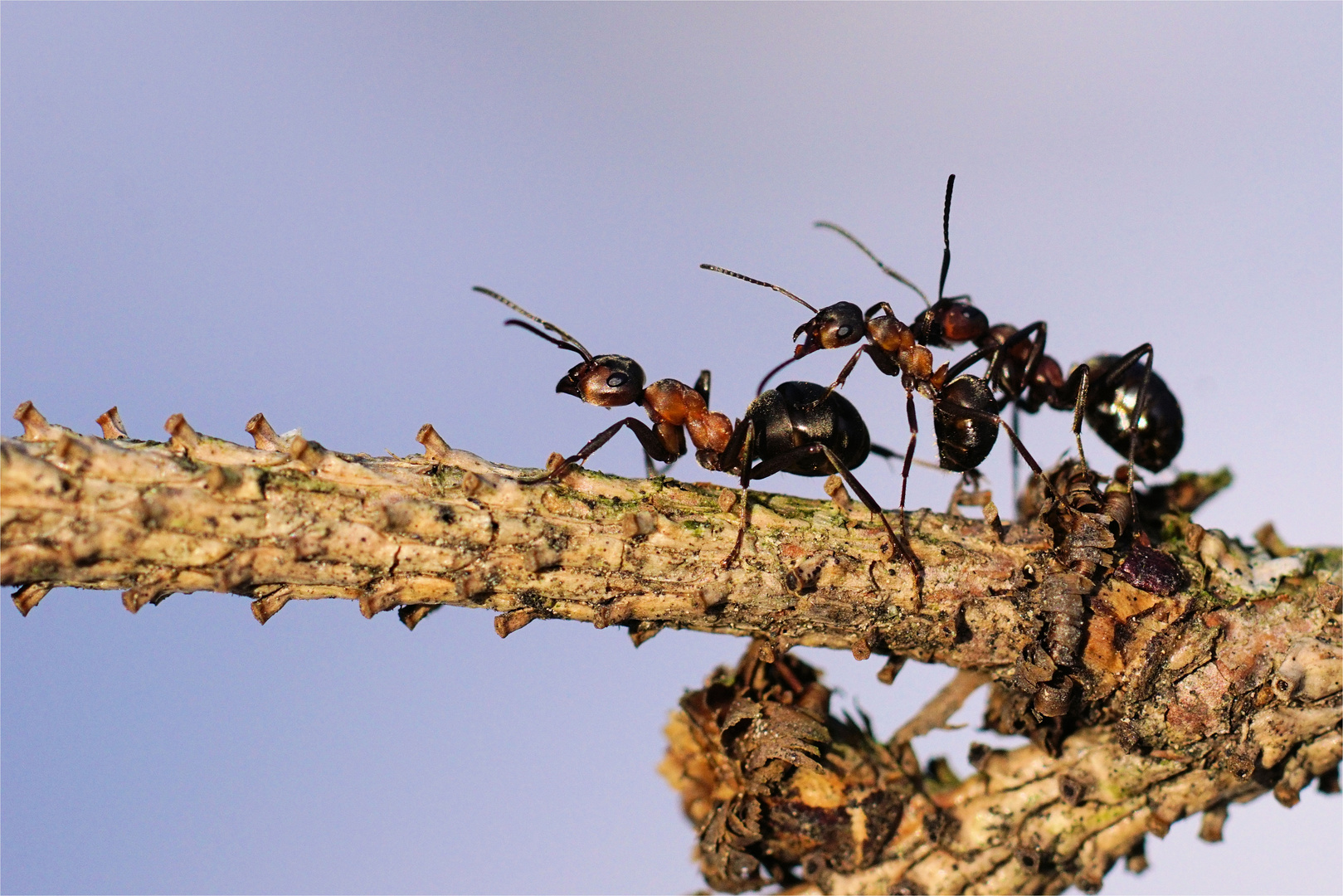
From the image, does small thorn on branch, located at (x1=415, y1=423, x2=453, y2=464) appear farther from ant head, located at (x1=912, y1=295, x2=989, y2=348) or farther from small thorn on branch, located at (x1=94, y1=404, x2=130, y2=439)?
ant head, located at (x1=912, y1=295, x2=989, y2=348)

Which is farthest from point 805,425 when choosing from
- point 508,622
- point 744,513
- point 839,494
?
point 508,622

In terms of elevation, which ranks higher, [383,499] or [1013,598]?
[383,499]

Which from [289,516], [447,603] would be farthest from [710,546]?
[289,516]

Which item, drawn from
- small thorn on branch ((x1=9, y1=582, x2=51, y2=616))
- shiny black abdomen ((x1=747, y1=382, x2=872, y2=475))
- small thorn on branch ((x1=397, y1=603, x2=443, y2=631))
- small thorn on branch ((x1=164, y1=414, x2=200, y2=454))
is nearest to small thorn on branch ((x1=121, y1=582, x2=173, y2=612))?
small thorn on branch ((x1=9, y1=582, x2=51, y2=616))

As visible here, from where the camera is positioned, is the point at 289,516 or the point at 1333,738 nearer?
the point at 289,516

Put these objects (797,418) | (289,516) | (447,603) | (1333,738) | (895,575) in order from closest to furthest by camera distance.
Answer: (289,516)
(447,603)
(895,575)
(1333,738)
(797,418)

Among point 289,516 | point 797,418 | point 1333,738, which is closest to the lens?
point 289,516

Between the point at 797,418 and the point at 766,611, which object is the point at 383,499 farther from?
the point at 797,418
